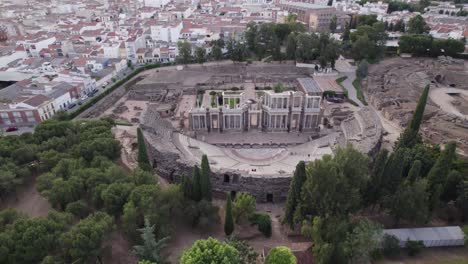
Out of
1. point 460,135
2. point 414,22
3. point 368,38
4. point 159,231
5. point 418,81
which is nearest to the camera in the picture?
point 159,231

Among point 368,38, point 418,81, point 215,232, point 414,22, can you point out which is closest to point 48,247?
point 215,232

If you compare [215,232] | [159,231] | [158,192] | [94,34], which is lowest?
[215,232]

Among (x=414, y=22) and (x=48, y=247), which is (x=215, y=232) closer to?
(x=48, y=247)


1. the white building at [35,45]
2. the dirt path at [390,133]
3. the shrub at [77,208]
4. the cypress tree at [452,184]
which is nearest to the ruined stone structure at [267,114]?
the dirt path at [390,133]

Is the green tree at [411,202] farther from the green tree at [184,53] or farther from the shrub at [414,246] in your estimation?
the green tree at [184,53]

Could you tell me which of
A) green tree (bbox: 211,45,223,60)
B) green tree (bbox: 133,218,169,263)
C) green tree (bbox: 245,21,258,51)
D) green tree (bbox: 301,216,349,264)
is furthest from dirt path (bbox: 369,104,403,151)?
green tree (bbox: 211,45,223,60)

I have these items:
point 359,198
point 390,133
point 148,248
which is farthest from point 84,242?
point 390,133

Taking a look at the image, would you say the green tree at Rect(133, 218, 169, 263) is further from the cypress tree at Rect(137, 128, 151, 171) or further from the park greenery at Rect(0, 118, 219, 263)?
the cypress tree at Rect(137, 128, 151, 171)

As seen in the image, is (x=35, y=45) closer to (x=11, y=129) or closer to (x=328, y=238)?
(x=11, y=129)
